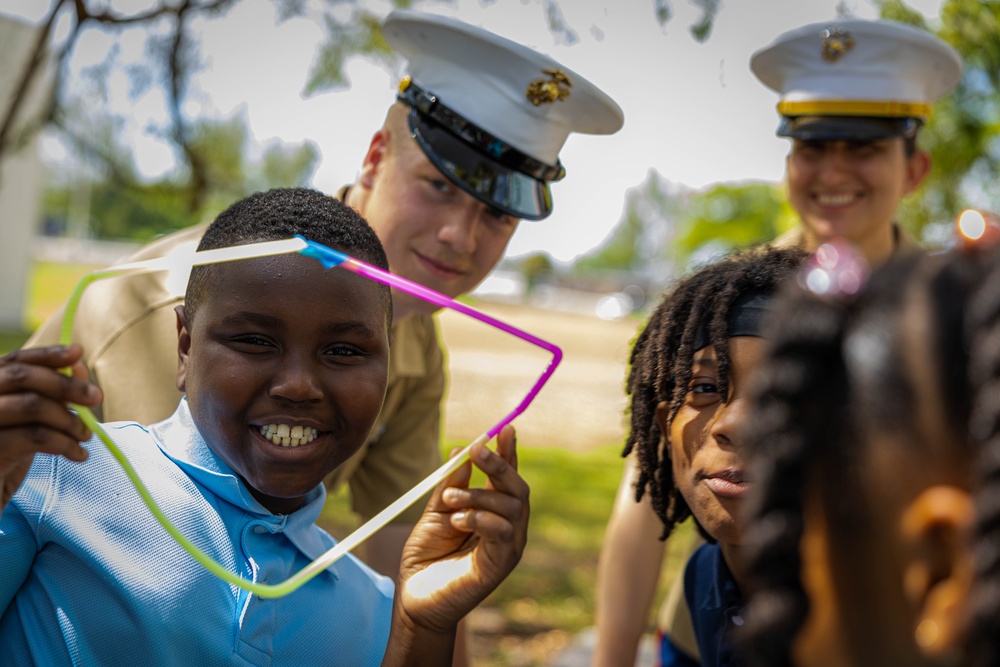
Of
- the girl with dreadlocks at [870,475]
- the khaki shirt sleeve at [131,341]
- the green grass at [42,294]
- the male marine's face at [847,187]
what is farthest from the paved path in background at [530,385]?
the girl with dreadlocks at [870,475]

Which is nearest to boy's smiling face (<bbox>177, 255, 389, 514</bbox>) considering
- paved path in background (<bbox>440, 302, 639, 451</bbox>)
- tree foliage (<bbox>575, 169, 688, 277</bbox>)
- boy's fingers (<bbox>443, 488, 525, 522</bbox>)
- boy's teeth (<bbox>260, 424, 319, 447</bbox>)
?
boy's teeth (<bbox>260, 424, 319, 447</bbox>)

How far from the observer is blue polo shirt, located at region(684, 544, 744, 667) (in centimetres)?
189

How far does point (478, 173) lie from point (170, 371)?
3.24 ft

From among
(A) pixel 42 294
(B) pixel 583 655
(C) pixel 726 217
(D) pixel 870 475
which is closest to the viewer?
(D) pixel 870 475

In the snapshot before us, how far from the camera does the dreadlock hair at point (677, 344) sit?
1.83 m

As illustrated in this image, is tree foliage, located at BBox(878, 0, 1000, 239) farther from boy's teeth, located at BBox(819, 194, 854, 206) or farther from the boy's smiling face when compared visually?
the boy's smiling face

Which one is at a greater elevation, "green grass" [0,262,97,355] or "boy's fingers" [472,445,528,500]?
"green grass" [0,262,97,355]

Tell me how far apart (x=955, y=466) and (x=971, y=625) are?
Result: 13cm

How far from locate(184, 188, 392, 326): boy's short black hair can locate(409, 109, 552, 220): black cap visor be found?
75 centimetres

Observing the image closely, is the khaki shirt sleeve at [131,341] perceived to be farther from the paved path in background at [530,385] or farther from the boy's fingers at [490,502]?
the paved path in background at [530,385]

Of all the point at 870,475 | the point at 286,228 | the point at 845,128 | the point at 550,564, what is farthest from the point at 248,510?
the point at 550,564

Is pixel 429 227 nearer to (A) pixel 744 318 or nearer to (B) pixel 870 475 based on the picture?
(A) pixel 744 318

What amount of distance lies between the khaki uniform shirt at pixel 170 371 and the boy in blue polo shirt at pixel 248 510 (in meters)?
0.41

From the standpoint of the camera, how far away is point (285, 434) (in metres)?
1.63
